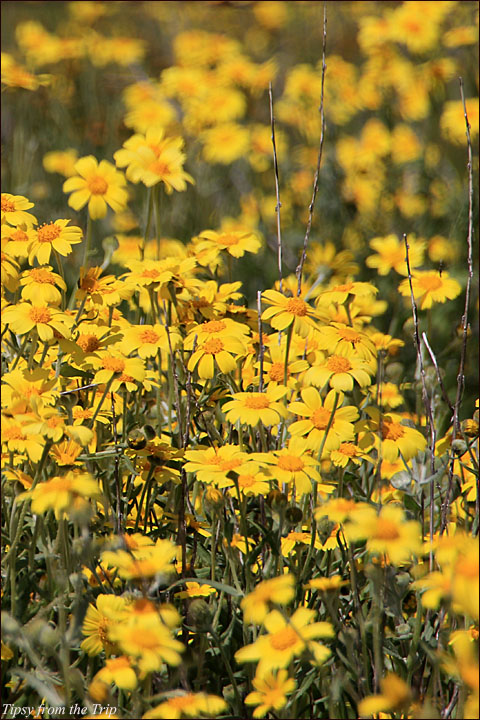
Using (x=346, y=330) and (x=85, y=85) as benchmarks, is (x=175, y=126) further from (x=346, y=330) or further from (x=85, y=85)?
(x=346, y=330)

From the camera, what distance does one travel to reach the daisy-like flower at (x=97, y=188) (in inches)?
67.3

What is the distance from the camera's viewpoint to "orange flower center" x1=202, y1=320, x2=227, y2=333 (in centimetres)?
156

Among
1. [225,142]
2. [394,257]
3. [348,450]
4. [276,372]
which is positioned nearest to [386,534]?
[348,450]

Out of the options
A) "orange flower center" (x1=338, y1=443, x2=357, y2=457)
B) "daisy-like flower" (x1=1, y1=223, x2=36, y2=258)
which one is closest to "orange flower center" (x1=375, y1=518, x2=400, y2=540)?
"orange flower center" (x1=338, y1=443, x2=357, y2=457)

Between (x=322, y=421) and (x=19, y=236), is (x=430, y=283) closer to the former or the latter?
(x=322, y=421)

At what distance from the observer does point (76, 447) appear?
1411 millimetres

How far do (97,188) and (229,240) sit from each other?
0.97 feet

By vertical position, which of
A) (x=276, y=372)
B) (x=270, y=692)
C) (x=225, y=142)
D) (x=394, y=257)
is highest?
(x=225, y=142)

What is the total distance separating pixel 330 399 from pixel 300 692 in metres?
0.48

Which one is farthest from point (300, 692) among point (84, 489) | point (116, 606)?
point (84, 489)

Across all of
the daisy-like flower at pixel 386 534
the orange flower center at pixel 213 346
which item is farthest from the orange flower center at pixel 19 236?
the daisy-like flower at pixel 386 534

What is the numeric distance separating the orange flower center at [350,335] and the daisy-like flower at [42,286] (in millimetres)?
483

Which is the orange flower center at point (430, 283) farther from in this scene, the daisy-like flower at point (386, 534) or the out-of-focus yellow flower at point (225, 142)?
the out-of-focus yellow flower at point (225, 142)

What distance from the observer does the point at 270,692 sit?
3.63ft
